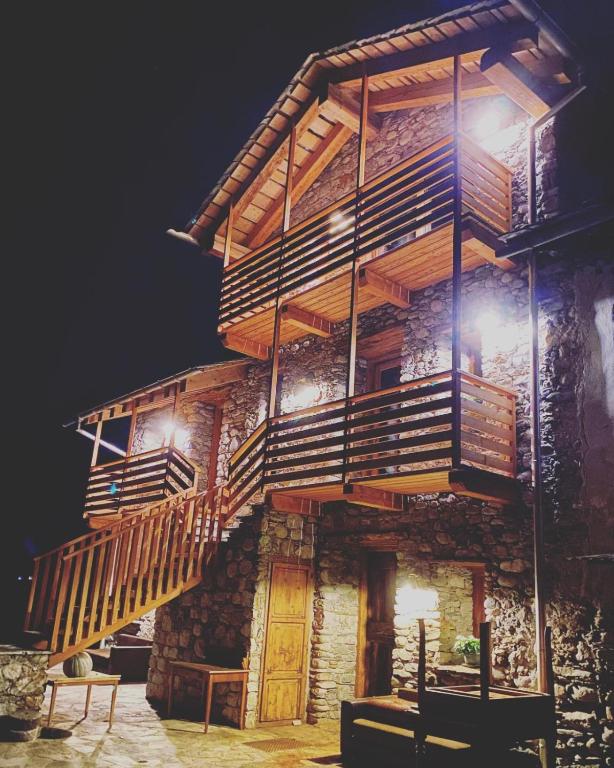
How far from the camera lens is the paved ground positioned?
25.2ft

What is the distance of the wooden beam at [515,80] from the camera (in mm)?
8695

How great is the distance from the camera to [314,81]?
39.0 ft

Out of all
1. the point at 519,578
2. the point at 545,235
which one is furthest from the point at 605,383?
the point at 519,578

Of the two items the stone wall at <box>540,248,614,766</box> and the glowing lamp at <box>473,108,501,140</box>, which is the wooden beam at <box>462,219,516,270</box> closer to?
the stone wall at <box>540,248,614,766</box>

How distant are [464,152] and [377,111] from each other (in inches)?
144

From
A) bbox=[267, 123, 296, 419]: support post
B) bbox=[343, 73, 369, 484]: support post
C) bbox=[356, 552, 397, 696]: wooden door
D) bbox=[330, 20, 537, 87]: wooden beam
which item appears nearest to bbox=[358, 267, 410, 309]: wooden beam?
bbox=[343, 73, 369, 484]: support post

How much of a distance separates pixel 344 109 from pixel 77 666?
33.0 feet

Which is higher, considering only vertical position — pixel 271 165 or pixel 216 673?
pixel 271 165

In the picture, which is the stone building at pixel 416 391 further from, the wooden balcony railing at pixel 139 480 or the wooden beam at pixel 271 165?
the wooden balcony railing at pixel 139 480

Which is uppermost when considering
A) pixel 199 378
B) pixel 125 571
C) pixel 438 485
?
pixel 199 378

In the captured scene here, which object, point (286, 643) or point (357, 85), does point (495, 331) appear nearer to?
point (357, 85)

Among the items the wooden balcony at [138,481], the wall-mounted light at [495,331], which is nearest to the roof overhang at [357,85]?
the wall-mounted light at [495,331]

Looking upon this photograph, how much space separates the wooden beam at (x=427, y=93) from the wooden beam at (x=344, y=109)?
288 millimetres

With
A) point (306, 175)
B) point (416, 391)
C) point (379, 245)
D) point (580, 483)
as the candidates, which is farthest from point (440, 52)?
point (580, 483)
